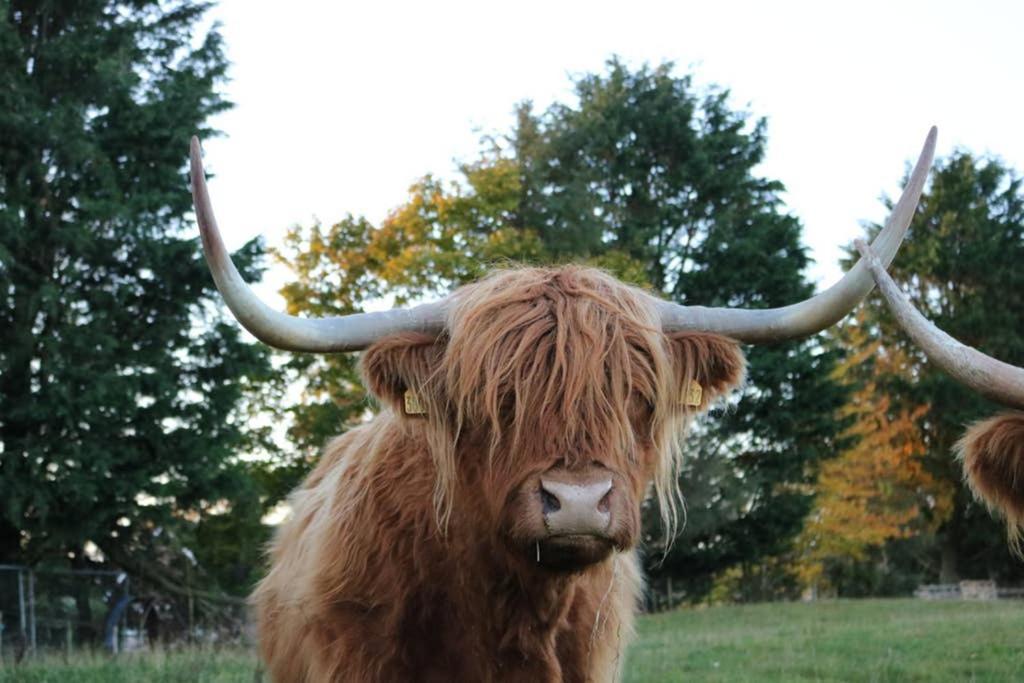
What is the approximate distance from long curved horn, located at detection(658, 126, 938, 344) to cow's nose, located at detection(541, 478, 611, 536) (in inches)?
42.3

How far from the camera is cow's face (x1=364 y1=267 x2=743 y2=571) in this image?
11.1 feet

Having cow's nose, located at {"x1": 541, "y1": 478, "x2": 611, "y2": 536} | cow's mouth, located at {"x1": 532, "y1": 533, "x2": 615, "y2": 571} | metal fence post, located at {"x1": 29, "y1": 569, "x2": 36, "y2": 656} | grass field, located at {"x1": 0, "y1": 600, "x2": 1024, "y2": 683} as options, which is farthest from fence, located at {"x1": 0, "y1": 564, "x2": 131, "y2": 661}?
cow's nose, located at {"x1": 541, "y1": 478, "x2": 611, "y2": 536}

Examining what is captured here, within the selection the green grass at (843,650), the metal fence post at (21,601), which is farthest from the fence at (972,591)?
the metal fence post at (21,601)

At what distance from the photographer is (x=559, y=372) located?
12.2ft

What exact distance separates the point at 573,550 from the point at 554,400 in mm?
518

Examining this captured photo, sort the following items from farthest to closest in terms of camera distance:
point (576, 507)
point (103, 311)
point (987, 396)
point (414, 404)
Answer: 1. point (103, 311)
2. point (987, 396)
3. point (414, 404)
4. point (576, 507)

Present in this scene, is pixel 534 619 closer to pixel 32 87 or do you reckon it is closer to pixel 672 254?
pixel 32 87

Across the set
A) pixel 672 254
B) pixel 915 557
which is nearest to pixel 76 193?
pixel 672 254

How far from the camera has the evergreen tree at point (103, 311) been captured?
55.2 ft

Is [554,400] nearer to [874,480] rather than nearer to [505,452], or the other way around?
[505,452]

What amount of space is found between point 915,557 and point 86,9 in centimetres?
3149

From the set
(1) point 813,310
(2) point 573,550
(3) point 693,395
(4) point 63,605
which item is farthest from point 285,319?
(4) point 63,605

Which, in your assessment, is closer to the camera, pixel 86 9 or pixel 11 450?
pixel 11 450

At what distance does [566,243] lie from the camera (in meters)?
26.0
